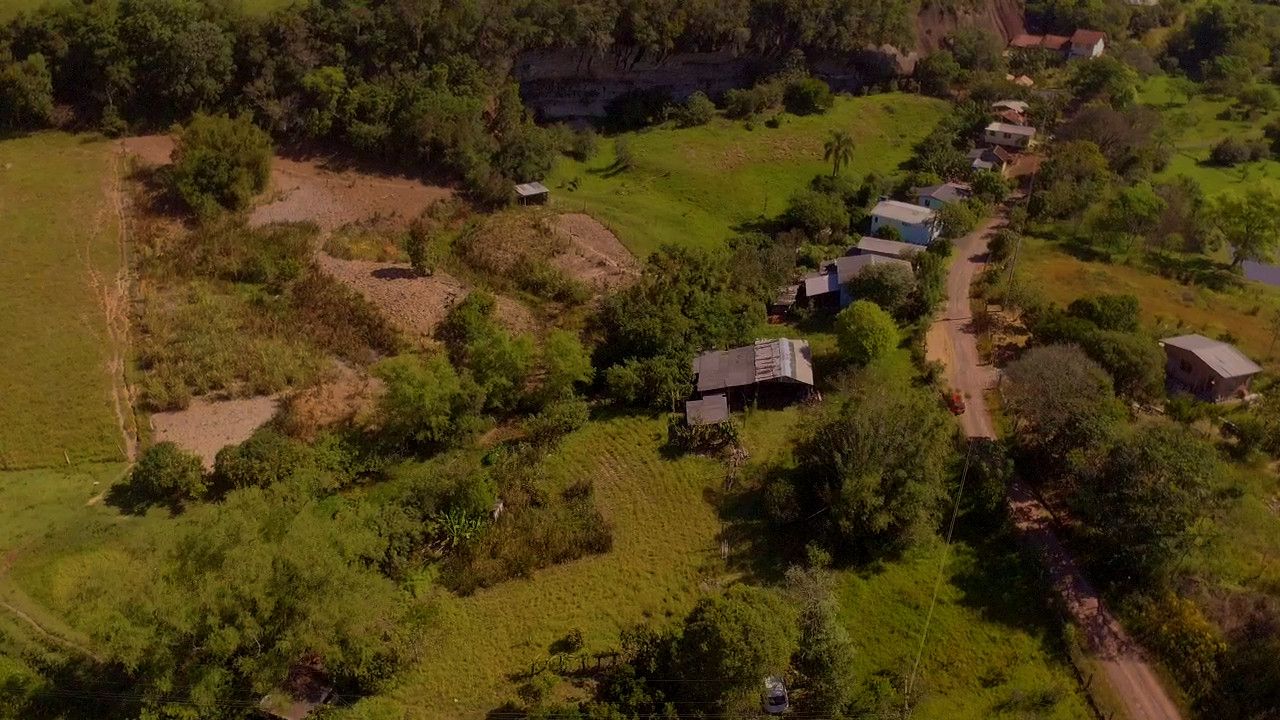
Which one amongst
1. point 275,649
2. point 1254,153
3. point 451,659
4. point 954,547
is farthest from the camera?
point 1254,153

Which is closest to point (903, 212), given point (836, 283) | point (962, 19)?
point (836, 283)

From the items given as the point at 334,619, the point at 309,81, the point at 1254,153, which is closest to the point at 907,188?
the point at 1254,153

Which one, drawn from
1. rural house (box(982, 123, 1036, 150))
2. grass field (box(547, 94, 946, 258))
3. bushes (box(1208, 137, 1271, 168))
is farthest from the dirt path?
bushes (box(1208, 137, 1271, 168))

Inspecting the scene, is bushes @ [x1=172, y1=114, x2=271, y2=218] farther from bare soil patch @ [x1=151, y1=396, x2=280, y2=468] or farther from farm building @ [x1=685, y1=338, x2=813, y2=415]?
farm building @ [x1=685, y1=338, x2=813, y2=415]

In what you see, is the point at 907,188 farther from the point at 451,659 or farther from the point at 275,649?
the point at 275,649

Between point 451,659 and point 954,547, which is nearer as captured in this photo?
point 451,659

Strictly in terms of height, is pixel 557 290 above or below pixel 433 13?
below
